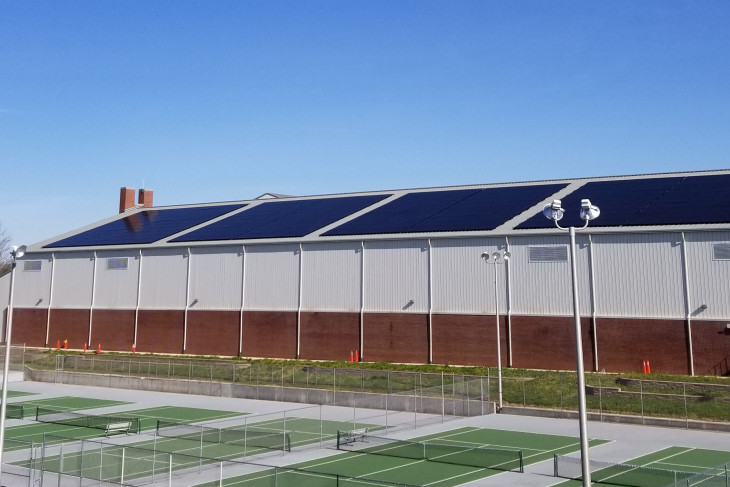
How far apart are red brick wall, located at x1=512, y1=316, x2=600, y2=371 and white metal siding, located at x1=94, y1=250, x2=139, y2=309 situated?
3438 centimetres

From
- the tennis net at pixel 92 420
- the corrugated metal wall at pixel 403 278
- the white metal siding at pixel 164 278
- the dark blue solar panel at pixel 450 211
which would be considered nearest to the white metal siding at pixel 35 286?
the corrugated metal wall at pixel 403 278

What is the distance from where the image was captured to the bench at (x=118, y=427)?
3234 cm

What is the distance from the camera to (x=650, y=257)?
45531mm

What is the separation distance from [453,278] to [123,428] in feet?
84.8

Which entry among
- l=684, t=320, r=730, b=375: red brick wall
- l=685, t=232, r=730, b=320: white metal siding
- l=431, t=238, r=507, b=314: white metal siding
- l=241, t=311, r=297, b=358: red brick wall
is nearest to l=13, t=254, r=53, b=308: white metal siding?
l=241, t=311, r=297, b=358: red brick wall

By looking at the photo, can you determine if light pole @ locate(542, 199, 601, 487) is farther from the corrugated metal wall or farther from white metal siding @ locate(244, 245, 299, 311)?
white metal siding @ locate(244, 245, 299, 311)

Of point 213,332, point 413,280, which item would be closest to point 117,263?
point 213,332

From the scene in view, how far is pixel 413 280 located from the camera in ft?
174

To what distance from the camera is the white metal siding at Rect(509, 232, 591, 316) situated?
47219mm

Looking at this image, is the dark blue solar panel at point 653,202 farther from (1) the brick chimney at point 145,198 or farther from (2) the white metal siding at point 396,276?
(1) the brick chimney at point 145,198

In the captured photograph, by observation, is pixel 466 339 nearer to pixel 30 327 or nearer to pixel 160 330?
pixel 160 330

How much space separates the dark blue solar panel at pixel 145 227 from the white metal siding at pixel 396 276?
2261 centimetres

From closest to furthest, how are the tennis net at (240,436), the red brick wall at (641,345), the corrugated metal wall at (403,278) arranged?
the tennis net at (240,436) < the red brick wall at (641,345) < the corrugated metal wall at (403,278)

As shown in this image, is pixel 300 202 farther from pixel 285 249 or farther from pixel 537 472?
pixel 537 472
